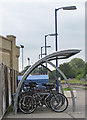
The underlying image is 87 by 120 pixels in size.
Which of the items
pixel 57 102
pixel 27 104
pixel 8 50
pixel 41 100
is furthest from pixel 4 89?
pixel 8 50

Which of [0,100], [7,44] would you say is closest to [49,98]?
[0,100]

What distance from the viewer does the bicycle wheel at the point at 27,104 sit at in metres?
13.4

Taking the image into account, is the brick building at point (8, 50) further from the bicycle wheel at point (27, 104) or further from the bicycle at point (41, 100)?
the bicycle wheel at point (27, 104)

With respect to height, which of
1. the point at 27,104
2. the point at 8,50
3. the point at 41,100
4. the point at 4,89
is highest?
the point at 8,50

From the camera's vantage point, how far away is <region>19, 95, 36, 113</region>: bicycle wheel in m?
13.4

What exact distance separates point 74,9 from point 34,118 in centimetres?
1101

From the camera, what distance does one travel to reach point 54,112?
13.7 m

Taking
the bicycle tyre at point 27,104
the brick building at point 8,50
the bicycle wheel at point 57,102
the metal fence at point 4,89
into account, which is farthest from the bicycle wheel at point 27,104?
the brick building at point 8,50

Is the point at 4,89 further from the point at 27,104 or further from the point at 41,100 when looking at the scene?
the point at 41,100

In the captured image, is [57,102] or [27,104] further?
[57,102]

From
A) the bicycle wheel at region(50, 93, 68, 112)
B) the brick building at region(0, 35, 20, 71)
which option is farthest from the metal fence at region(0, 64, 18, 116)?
the brick building at region(0, 35, 20, 71)

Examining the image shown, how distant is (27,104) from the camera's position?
13.4m

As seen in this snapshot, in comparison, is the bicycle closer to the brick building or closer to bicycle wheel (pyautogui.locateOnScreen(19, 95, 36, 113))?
bicycle wheel (pyautogui.locateOnScreen(19, 95, 36, 113))

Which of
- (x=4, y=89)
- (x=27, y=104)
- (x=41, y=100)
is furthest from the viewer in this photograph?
(x=41, y=100)
